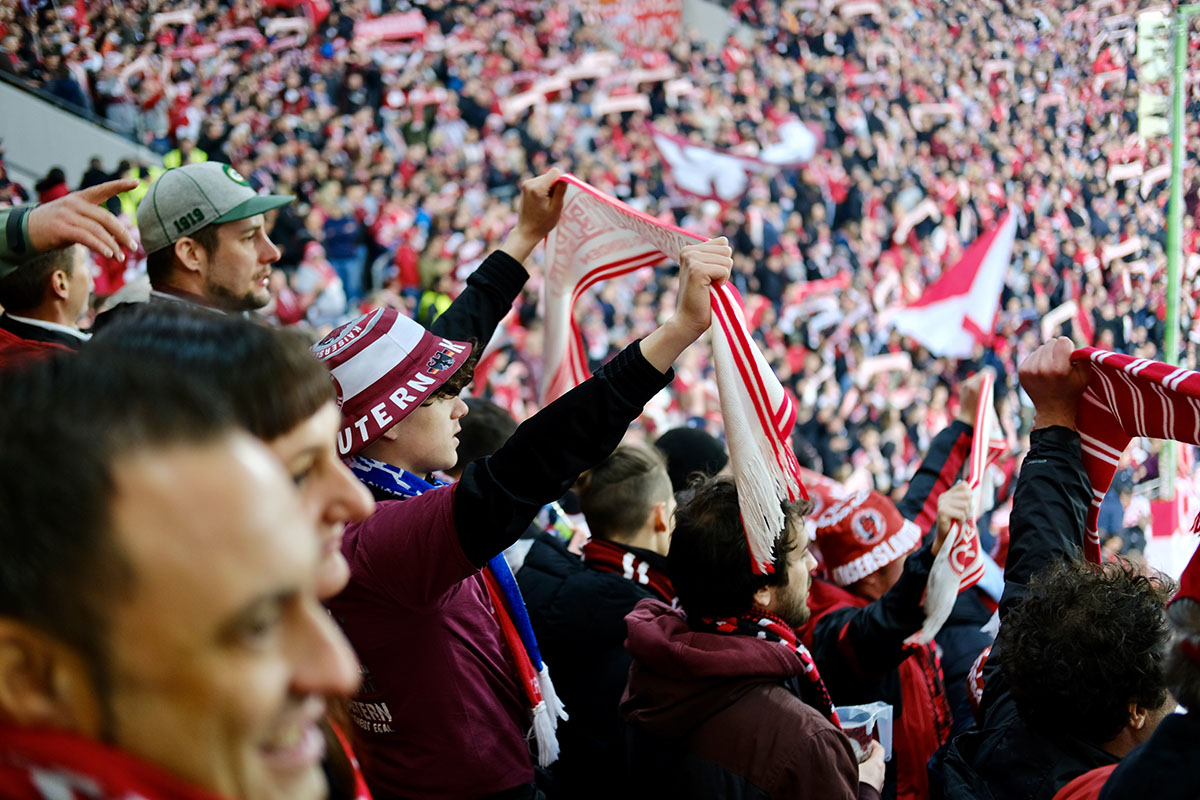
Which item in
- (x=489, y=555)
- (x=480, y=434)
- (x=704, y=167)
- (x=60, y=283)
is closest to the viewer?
(x=489, y=555)

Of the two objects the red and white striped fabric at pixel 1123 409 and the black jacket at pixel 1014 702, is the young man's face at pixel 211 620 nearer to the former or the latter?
the black jacket at pixel 1014 702

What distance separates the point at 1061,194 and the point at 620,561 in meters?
7.42

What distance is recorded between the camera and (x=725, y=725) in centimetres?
194

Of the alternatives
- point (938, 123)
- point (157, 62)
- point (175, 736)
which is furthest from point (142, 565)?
point (938, 123)

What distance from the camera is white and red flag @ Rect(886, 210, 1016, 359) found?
7.29 m

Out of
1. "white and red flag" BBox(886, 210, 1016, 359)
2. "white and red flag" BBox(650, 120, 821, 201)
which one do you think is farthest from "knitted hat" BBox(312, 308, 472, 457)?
"white and red flag" BBox(650, 120, 821, 201)

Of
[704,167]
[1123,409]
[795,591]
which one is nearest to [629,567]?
[795,591]

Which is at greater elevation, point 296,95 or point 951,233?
point 296,95

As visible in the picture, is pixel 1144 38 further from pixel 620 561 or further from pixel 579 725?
pixel 579 725

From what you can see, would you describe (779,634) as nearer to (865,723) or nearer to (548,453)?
(865,723)

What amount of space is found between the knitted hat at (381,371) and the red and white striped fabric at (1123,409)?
1.25 meters

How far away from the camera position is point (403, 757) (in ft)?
6.23

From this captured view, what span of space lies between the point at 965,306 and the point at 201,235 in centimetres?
590

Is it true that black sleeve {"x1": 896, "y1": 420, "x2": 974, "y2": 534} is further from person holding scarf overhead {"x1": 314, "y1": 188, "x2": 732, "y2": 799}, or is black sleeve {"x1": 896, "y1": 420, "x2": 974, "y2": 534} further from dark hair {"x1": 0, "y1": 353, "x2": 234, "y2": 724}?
dark hair {"x1": 0, "y1": 353, "x2": 234, "y2": 724}
